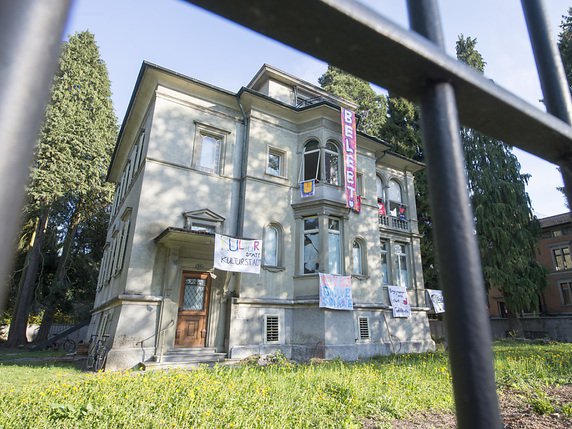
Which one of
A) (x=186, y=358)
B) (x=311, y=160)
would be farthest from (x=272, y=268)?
(x=311, y=160)

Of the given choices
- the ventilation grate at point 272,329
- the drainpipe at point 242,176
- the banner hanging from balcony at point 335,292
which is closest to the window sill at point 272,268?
the drainpipe at point 242,176

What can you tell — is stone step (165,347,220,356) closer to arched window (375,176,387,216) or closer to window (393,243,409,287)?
window (393,243,409,287)

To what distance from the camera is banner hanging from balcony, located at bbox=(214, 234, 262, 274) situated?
13070 mm

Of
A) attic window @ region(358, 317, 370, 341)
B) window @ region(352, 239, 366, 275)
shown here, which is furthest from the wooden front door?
window @ region(352, 239, 366, 275)

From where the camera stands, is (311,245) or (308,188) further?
(308,188)

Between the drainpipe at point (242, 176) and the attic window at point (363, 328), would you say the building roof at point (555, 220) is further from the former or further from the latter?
the drainpipe at point (242, 176)

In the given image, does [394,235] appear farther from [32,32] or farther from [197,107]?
[32,32]

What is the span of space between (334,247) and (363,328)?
4.02 m

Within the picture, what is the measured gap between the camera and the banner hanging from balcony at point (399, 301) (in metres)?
18.4

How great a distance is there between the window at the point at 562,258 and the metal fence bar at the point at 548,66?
4512 centimetres

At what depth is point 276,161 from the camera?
1766 cm

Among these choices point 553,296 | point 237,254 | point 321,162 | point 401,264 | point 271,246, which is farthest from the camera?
point 553,296

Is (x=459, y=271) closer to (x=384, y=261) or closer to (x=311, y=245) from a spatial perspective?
(x=311, y=245)

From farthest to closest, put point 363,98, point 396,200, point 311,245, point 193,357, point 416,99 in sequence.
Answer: point 363,98, point 396,200, point 311,245, point 193,357, point 416,99
